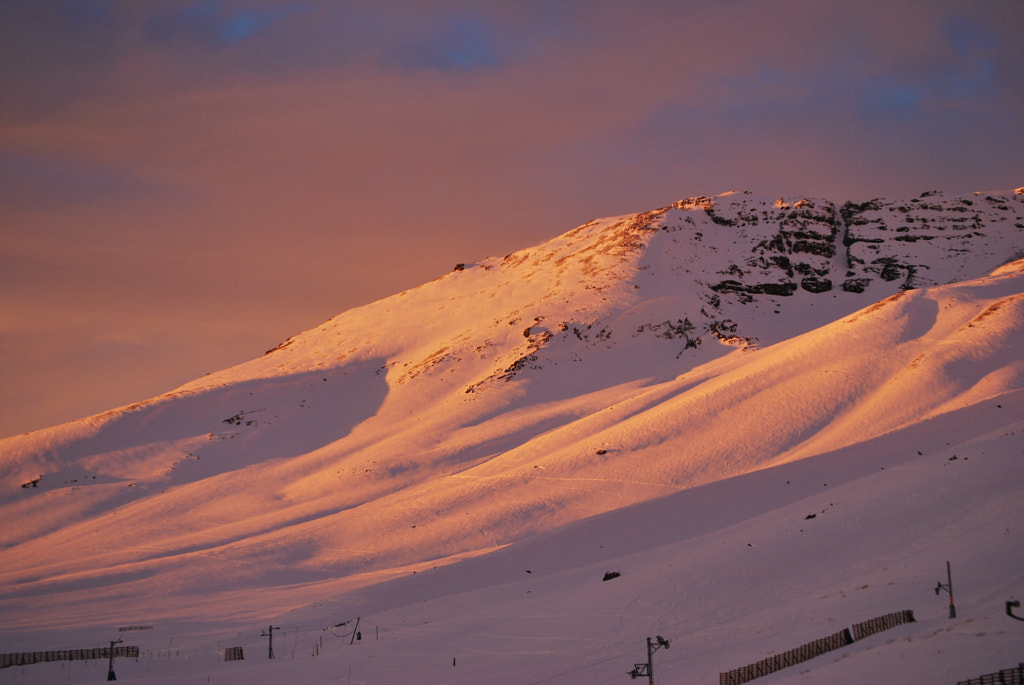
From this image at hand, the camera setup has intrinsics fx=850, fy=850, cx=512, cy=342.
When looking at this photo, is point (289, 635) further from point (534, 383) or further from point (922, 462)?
point (534, 383)

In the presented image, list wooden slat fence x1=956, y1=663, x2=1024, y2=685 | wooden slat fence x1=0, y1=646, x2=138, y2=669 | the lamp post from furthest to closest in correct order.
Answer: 1. wooden slat fence x1=0, y1=646, x2=138, y2=669
2. the lamp post
3. wooden slat fence x1=956, y1=663, x2=1024, y2=685

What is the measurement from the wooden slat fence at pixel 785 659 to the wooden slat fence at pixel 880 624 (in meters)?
0.33

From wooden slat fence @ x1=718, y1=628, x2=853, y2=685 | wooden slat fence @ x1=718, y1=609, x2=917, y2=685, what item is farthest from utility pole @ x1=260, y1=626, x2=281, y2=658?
wooden slat fence @ x1=718, y1=609, x2=917, y2=685

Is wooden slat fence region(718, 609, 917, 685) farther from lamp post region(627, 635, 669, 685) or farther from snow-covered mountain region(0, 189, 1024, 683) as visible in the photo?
lamp post region(627, 635, 669, 685)

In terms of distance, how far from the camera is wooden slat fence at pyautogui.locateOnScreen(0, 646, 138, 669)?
38844 mm

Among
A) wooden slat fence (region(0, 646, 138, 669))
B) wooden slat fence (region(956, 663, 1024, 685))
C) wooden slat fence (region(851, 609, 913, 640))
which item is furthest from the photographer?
wooden slat fence (region(0, 646, 138, 669))

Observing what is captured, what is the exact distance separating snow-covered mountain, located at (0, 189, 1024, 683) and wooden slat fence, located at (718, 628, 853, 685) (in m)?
1.60

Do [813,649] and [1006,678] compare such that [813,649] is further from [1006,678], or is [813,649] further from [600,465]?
[600,465]

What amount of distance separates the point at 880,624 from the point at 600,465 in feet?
133

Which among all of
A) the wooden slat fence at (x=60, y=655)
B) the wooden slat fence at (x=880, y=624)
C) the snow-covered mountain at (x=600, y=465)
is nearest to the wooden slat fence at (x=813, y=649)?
the wooden slat fence at (x=880, y=624)

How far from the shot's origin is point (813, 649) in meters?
27.1

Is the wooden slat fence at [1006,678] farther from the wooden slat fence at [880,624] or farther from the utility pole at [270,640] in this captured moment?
the utility pole at [270,640]

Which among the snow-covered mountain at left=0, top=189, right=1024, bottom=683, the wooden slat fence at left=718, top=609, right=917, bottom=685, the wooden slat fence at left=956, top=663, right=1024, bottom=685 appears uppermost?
the snow-covered mountain at left=0, top=189, right=1024, bottom=683

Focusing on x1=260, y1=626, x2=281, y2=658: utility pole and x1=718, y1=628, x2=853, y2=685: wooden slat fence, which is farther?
x1=260, y1=626, x2=281, y2=658: utility pole
